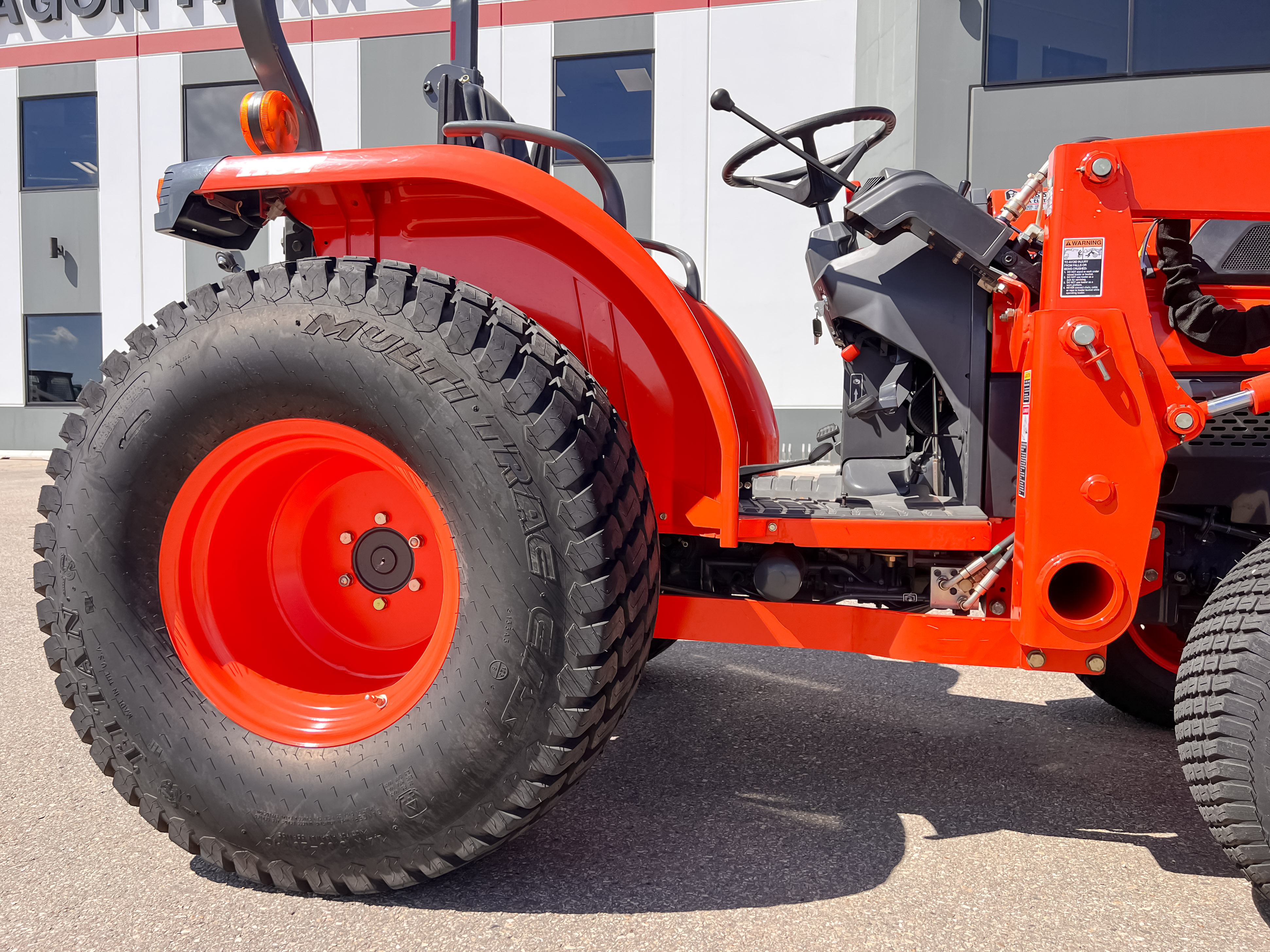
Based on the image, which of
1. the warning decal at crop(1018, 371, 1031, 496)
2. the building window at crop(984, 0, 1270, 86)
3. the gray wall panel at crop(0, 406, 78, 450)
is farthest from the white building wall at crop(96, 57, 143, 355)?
the warning decal at crop(1018, 371, 1031, 496)

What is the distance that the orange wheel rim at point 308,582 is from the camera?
1529 millimetres

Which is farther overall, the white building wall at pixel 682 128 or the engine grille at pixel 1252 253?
the white building wall at pixel 682 128

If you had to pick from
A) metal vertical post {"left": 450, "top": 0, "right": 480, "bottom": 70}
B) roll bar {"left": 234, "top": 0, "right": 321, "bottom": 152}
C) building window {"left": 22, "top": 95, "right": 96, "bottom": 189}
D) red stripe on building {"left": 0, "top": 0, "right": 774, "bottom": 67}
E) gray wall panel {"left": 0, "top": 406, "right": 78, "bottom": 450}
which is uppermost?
red stripe on building {"left": 0, "top": 0, "right": 774, "bottom": 67}

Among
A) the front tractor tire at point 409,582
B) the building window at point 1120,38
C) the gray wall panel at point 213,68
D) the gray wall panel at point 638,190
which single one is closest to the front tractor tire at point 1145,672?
the front tractor tire at point 409,582

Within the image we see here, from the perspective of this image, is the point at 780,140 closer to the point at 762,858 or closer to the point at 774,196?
the point at 762,858

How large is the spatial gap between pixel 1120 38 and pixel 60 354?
41.9ft

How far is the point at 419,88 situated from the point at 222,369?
990cm

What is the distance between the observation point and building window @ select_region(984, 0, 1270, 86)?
7203 mm

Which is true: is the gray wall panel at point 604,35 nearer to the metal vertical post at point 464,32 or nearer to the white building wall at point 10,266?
the metal vertical post at point 464,32

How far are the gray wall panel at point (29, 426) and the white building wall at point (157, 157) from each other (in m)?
2.27

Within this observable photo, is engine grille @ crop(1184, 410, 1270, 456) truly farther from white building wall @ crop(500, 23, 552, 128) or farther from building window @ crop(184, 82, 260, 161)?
building window @ crop(184, 82, 260, 161)

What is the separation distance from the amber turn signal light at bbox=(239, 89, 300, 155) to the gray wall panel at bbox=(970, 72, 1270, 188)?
269 inches

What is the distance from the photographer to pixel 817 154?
2180mm

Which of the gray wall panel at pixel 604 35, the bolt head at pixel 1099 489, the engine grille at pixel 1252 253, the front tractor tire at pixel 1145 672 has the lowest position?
the front tractor tire at pixel 1145 672
